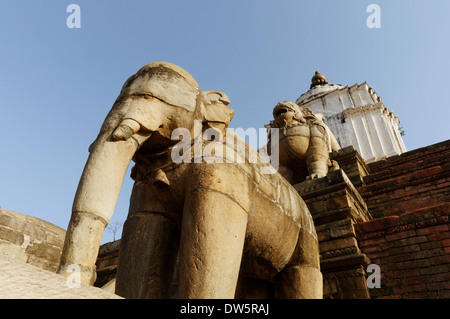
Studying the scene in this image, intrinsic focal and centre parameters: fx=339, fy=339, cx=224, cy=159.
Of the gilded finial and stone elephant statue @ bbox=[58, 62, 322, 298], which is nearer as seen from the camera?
stone elephant statue @ bbox=[58, 62, 322, 298]

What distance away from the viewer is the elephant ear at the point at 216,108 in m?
2.38

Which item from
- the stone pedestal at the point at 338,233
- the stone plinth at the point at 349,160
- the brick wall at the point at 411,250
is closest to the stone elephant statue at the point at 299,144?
the stone pedestal at the point at 338,233

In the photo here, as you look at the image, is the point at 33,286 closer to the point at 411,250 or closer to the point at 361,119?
the point at 411,250

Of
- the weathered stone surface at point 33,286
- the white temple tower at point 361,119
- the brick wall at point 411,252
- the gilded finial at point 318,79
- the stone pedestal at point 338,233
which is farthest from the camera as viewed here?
the gilded finial at point 318,79

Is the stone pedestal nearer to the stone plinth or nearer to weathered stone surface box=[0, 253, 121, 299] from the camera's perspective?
Result: the stone plinth

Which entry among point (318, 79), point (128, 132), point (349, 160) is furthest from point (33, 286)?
point (318, 79)

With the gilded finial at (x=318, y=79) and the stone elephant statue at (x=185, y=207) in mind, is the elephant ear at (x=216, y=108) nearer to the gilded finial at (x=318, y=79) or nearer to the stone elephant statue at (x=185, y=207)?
the stone elephant statue at (x=185, y=207)

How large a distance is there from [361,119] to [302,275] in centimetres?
2086

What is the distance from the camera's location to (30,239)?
3938mm

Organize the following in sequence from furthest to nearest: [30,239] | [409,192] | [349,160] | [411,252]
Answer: [349,160], [409,192], [30,239], [411,252]

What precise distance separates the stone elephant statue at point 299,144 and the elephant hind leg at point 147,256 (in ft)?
11.4

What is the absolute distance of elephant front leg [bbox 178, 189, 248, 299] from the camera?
1.72m

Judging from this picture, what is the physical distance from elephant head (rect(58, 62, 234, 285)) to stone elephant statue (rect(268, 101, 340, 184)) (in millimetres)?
3213

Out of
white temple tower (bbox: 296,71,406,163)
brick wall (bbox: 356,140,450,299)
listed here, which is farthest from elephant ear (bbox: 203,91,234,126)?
white temple tower (bbox: 296,71,406,163)
